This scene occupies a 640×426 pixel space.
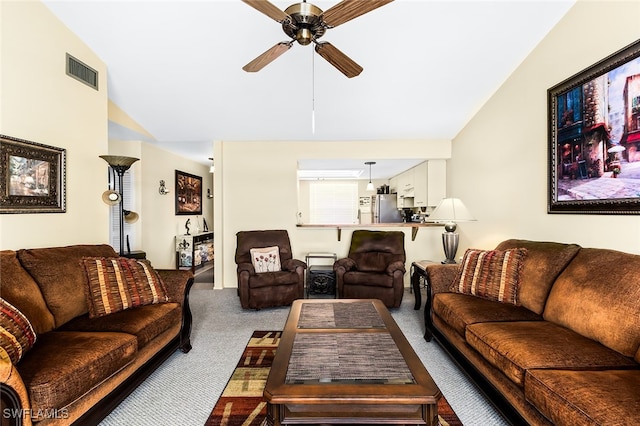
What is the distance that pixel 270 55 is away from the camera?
205 cm

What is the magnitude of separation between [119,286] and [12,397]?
1.10m

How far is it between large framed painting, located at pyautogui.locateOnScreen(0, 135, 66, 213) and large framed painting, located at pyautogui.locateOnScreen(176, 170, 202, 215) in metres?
3.39

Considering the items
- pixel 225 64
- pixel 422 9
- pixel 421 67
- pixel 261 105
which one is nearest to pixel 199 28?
pixel 225 64

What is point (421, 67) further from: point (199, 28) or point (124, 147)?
point (124, 147)

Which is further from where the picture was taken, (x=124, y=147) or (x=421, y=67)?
(x=124, y=147)

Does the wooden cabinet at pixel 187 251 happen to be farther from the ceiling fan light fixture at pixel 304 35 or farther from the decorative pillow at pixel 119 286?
the ceiling fan light fixture at pixel 304 35

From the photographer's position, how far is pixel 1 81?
2.10 meters

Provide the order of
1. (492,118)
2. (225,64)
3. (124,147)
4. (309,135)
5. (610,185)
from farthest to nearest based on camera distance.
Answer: (124,147)
(309,135)
(492,118)
(225,64)
(610,185)

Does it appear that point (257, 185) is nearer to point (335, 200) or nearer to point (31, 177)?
point (31, 177)

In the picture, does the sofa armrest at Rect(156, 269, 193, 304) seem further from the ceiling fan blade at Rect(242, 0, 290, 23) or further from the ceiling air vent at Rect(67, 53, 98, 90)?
the ceiling fan blade at Rect(242, 0, 290, 23)

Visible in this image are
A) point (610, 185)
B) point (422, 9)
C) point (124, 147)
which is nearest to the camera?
point (610, 185)

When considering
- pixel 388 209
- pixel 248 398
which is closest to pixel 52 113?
pixel 248 398

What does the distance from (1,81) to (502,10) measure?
3.85 meters

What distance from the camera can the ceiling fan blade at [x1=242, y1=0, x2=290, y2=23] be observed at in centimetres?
156
